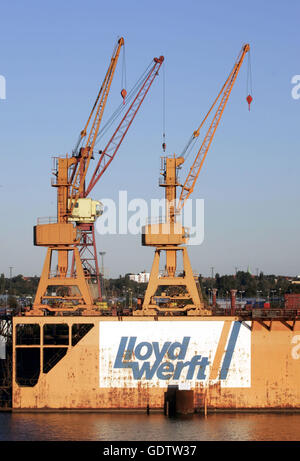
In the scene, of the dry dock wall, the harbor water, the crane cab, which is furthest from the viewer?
the crane cab

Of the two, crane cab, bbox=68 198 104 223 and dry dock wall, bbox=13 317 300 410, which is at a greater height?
crane cab, bbox=68 198 104 223

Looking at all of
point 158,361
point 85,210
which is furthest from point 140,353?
point 85,210

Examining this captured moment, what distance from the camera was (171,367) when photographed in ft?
172

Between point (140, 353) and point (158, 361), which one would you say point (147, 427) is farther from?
point (140, 353)

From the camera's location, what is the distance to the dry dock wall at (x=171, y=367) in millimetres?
52125

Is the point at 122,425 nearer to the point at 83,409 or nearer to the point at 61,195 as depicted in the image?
the point at 83,409

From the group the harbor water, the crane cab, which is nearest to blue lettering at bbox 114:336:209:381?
the harbor water

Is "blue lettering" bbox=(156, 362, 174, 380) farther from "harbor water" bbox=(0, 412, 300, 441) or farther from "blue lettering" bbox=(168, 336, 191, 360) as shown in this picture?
"harbor water" bbox=(0, 412, 300, 441)

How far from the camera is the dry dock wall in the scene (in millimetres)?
52125

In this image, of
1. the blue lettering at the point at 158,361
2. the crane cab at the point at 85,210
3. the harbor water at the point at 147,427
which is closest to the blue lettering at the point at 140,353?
the blue lettering at the point at 158,361

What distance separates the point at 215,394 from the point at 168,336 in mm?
5096

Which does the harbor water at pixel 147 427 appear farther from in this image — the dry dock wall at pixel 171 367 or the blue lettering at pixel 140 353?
the blue lettering at pixel 140 353
